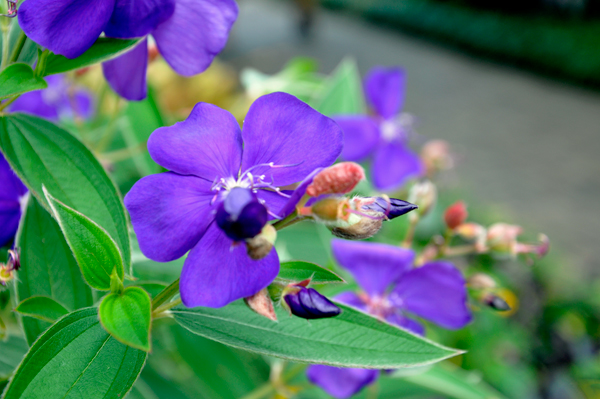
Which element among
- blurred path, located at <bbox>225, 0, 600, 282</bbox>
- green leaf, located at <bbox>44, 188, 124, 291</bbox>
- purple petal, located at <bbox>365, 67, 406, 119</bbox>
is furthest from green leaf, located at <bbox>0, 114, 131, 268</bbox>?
blurred path, located at <bbox>225, 0, 600, 282</bbox>

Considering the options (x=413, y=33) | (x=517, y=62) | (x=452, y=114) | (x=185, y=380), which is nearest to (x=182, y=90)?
(x=185, y=380)

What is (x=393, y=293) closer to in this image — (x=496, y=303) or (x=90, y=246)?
(x=496, y=303)

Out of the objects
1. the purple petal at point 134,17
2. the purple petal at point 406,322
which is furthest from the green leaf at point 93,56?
the purple petal at point 406,322

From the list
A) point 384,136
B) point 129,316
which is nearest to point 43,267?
point 129,316

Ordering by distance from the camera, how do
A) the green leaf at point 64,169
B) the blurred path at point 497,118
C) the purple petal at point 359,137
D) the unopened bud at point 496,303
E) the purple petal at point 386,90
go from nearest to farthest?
the green leaf at point 64,169 < the unopened bud at point 496,303 < the purple petal at point 359,137 < the purple petal at point 386,90 < the blurred path at point 497,118

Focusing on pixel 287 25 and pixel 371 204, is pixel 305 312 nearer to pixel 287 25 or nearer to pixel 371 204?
pixel 371 204

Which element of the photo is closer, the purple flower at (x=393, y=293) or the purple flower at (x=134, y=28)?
the purple flower at (x=134, y=28)

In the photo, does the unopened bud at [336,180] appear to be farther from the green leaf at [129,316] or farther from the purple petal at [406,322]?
the purple petal at [406,322]
